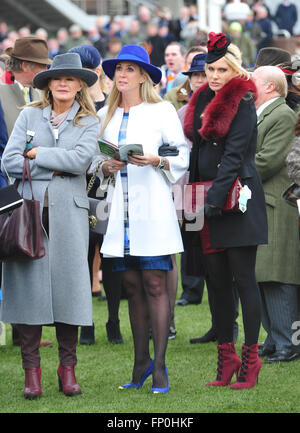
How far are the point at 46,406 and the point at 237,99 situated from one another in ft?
7.55

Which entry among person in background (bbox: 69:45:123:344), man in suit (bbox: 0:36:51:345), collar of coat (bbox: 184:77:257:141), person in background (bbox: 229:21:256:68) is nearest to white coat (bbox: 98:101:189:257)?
collar of coat (bbox: 184:77:257:141)

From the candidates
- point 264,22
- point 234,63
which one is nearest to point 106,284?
point 234,63

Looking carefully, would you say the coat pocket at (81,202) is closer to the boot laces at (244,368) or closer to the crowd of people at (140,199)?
the crowd of people at (140,199)

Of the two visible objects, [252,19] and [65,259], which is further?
[252,19]

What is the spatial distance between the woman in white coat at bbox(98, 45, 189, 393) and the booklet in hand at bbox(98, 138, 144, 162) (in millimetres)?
126

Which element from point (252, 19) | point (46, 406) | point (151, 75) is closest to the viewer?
point (46, 406)

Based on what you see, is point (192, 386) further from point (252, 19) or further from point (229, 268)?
point (252, 19)

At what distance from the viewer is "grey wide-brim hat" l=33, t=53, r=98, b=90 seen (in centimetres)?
612

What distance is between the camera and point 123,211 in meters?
6.20

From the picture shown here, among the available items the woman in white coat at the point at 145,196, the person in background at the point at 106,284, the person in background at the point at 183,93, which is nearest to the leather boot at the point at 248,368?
the woman in white coat at the point at 145,196

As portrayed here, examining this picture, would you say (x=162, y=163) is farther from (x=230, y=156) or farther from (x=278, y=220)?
(x=278, y=220)

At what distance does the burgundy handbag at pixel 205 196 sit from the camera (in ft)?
19.7

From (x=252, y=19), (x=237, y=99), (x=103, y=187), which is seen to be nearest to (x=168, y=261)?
(x=103, y=187)

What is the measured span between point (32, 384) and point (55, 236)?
0.98 m
